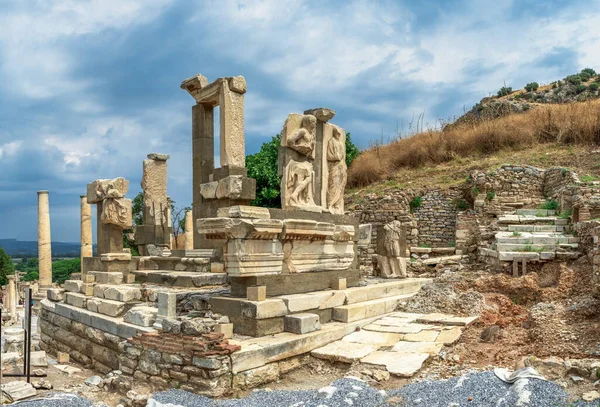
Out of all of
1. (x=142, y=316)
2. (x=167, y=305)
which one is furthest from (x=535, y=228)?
(x=142, y=316)

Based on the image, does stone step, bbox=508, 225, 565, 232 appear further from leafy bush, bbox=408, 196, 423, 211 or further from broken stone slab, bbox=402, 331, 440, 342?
broken stone slab, bbox=402, 331, 440, 342

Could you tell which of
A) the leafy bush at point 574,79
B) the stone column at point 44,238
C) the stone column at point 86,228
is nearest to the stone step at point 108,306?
the stone column at point 86,228

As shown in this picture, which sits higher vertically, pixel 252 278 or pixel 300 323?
pixel 252 278

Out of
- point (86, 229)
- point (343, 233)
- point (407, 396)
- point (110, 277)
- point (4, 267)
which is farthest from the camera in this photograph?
point (4, 267)

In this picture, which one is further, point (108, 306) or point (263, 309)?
point (108, 306)

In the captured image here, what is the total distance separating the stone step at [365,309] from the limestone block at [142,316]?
290cm

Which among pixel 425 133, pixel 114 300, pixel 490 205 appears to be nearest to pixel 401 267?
pixel 114 300

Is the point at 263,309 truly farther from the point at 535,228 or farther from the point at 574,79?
the point at 574,79

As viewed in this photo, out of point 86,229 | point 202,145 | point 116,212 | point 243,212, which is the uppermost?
point 202,145

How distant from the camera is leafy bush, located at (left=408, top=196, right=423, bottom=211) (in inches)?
818

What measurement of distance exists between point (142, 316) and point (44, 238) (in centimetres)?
1393

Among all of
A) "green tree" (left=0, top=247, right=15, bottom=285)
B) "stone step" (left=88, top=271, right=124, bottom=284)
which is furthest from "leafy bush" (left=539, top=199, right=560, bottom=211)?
"green tree" (left=0, top=247, right=15, bottom=285)

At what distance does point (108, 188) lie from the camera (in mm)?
10875

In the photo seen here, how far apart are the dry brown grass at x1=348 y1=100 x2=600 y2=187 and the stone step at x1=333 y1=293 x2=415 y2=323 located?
16.3 metres
